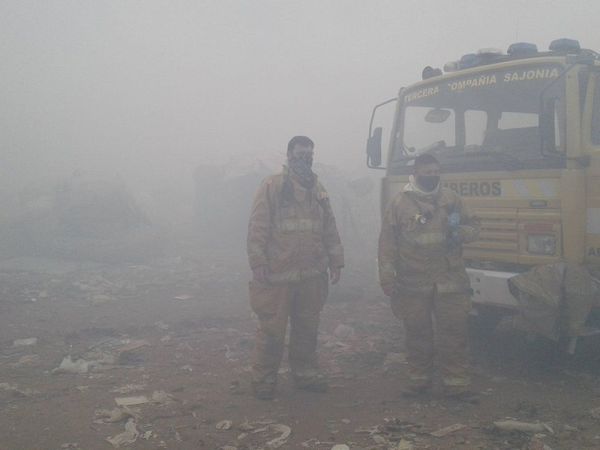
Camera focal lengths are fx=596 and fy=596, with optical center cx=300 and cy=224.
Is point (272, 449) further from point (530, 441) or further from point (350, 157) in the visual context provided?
point (350, 157)

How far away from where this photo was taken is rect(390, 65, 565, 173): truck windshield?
480cm

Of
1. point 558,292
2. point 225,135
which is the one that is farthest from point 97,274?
point 225,135

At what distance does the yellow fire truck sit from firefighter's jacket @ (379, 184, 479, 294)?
0.50 metres

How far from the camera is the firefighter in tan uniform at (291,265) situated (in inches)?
177

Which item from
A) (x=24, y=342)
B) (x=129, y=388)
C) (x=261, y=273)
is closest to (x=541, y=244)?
(x=261, y=273)

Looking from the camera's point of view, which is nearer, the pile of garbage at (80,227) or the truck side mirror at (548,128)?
the truck side mirror at (548,128)

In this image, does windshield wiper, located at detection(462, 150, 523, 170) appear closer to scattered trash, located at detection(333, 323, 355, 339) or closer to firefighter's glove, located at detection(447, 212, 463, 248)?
firefighter's glove, located at detection(447, 212, 463, 248)

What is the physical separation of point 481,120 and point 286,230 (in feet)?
7.42

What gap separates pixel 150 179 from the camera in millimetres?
20859

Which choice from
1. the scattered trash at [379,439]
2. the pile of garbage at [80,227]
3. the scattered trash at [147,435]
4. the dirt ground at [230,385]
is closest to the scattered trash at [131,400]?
the dirt ground at [230,385]

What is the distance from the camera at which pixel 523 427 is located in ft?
12.1

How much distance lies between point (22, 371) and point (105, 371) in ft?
2.42

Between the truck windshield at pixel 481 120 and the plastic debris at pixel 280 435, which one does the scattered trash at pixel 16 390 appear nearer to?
the plastic debris at pixel 280 435

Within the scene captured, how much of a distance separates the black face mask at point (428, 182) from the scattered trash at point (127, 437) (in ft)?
8.72
